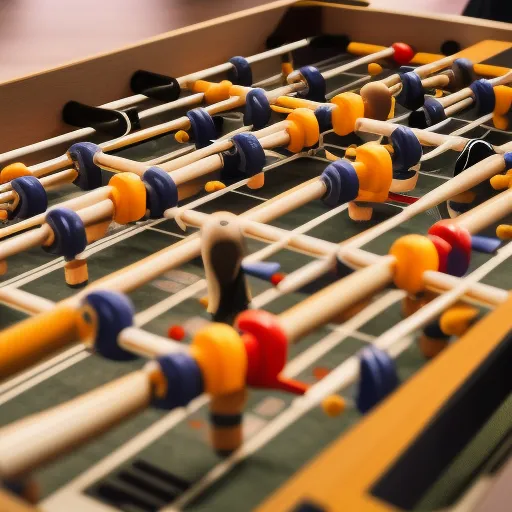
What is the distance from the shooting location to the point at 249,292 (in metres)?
1.10

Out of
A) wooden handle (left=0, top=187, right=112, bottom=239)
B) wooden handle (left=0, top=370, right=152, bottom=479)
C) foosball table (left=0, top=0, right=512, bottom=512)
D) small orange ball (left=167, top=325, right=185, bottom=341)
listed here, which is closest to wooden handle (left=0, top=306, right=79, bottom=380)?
foosball table (left=0, top=0, right=512, bottom=512)

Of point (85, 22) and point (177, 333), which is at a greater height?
point (85, 22)

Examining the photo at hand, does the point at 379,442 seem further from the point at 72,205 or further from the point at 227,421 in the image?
the point at 72,205

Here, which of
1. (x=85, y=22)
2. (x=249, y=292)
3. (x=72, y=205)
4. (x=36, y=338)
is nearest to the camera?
(x=36, y=338)

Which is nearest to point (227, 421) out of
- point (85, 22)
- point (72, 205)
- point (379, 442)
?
point (379, 442)

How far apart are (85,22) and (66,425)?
7.62 ft

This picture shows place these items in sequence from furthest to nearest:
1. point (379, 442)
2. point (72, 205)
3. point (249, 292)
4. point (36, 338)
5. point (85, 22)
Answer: point (85, 22) → point (72, 205) → point (249, 292) → point (36, 338) → point (379, 442)

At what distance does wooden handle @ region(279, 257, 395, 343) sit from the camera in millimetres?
909

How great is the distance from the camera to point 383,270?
1036mm

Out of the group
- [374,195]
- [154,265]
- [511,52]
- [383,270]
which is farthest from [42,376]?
[511,52]

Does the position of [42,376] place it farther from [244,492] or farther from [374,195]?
[374,195]

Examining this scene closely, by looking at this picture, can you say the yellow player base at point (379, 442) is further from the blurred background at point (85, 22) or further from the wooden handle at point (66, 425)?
the blurred background at point (85, 22)

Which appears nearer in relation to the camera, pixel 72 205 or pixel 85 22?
pixel 72 205

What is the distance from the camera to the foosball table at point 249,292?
74cm
